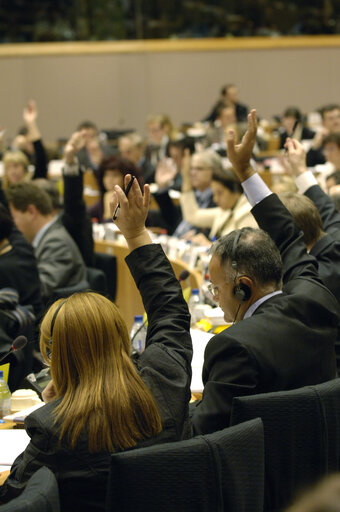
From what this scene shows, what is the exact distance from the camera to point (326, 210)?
3.83m

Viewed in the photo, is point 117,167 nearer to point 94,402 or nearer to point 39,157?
point 39,157

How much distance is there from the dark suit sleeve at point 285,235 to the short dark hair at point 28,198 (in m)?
2.75

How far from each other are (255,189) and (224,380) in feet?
3.26

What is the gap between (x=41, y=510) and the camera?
1.68m

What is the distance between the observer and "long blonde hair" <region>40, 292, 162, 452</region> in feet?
6.57

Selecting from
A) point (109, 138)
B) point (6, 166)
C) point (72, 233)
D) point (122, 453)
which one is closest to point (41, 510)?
point (122, 453)

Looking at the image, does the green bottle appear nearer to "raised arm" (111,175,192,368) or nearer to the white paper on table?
the white paper on table

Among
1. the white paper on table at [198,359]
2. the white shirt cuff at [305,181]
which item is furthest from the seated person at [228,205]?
the white paper on table at [198,359]

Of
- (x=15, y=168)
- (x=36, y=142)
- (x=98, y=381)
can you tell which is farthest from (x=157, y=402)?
(x=15, y=168)

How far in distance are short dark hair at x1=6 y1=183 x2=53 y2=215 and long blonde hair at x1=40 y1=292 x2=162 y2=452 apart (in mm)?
3576

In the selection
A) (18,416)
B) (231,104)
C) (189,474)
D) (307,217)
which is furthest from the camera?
(231,104)

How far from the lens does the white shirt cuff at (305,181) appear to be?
3834mm

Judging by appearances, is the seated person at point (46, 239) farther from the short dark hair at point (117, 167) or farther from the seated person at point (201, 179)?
the short dark hair at point (117, 167)

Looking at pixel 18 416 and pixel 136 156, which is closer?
pixel 18 416
